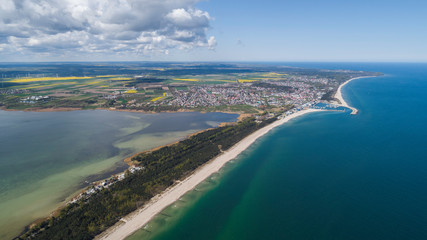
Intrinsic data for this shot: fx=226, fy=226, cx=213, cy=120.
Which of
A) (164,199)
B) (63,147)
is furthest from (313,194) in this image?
(63,147)

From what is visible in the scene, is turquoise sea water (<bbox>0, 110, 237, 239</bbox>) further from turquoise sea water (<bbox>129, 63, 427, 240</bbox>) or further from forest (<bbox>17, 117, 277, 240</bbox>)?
turquoise sea water (<bbox>129, 63, 427, 240</bbox>)

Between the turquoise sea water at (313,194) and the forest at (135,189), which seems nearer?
the forest at (135,189)

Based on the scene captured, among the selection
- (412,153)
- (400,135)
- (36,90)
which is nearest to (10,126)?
(36,90)

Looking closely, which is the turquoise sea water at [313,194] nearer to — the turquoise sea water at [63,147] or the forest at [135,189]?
the forest at [135,189]

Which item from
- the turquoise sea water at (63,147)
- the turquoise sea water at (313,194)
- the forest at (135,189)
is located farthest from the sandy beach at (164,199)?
the turquoise sea water at (63,147)

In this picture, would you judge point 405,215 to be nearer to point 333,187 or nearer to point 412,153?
point 333,187

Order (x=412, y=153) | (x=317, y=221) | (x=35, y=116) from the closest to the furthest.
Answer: (x=317, y=221) → (x=412, y=153) → (x=35, y=116)

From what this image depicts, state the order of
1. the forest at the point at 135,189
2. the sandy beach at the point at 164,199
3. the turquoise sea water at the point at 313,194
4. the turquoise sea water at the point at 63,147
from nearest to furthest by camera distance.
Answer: the forest at the point at 135,189 → the sandy beach at the point at 164,199 → the turquoise sea water at the point at 313,194 → the turquoise sea water at the point at 63,147

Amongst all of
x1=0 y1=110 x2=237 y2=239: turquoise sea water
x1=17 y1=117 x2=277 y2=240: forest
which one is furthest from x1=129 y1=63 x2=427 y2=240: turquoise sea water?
x1=0 y1=110 x2=237 y2=239: turquoise sea water
